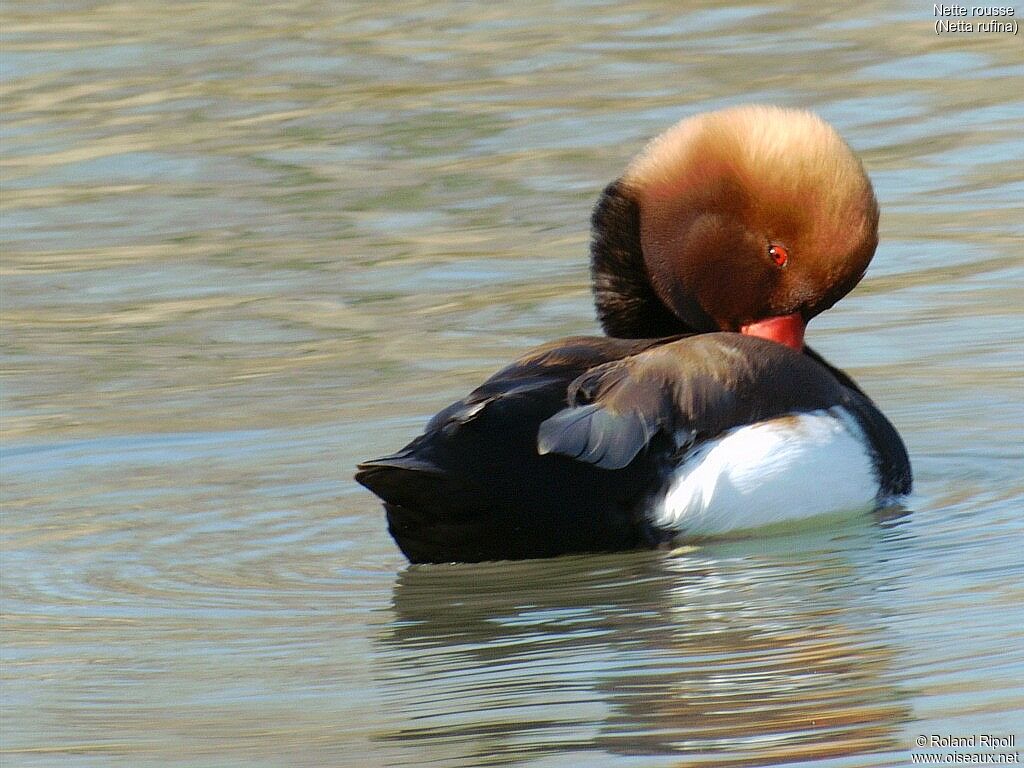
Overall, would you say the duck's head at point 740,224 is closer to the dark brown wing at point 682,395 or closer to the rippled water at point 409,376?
the dark brown wing at point 682,395

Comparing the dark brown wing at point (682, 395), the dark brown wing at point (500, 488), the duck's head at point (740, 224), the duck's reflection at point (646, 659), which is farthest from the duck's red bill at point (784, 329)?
the dark brown wing at point (500, 488)

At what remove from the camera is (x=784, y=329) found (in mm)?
5414

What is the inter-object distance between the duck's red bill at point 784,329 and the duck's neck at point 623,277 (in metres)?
0.24

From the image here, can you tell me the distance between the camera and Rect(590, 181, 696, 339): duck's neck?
561 centimetres

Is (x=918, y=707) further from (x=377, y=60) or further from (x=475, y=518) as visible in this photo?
(x=377, y=60)

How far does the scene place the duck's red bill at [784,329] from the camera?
541cm

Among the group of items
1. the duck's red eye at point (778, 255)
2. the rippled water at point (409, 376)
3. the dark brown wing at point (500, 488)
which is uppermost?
the duck's red eye at point (778, 255)

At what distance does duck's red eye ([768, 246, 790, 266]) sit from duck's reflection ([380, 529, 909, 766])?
2.46 feet

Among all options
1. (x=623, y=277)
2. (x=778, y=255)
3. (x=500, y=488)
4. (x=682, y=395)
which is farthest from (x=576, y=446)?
(x=623, y=277)

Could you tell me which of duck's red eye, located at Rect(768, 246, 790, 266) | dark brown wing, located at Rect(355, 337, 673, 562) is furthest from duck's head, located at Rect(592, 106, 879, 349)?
dark brown wing, located at Rect(355, 337, 673, 562)

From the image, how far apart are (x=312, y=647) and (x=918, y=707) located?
1300 mm

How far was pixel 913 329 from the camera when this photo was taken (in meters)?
7.05

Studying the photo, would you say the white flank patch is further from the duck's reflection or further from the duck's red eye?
the duck's red eye

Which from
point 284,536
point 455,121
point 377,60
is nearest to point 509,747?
point 284,536
